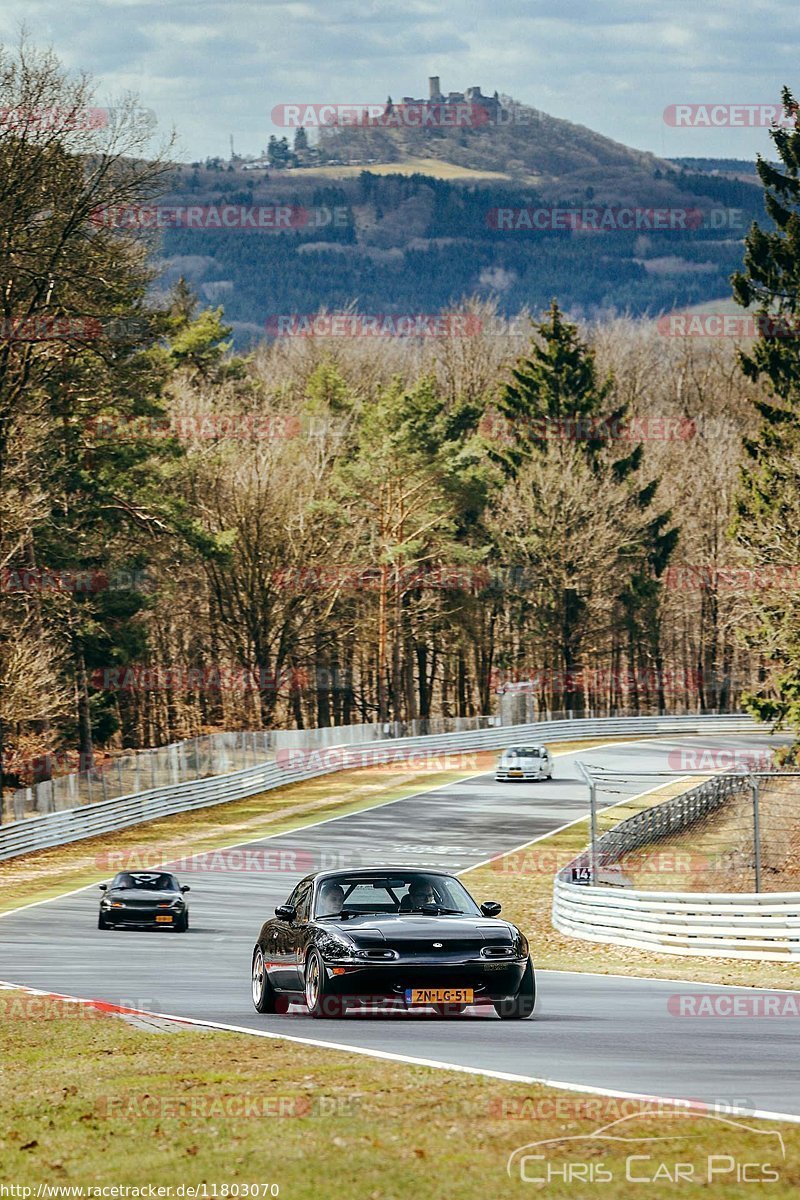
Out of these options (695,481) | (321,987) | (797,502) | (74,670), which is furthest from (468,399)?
(321,987)

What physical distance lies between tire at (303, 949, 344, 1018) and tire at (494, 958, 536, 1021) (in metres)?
1.29

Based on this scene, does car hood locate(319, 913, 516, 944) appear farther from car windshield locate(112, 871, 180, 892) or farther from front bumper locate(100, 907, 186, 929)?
car windshield locate(112, 871, 180, 892)

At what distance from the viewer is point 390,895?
14219mm

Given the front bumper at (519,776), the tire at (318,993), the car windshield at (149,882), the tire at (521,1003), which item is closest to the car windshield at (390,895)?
the tire at (318,993)

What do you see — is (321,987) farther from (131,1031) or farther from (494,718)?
(494,718)

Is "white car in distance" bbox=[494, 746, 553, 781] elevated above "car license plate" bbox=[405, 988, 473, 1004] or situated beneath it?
situated beneath

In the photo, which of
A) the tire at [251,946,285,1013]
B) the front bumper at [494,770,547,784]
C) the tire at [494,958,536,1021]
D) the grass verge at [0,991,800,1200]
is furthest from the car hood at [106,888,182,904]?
the front bumper at [494,770,547,784]

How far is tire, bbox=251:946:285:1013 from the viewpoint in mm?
14734

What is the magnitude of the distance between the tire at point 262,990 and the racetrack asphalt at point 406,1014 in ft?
0.56

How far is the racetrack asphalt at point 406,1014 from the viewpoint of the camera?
1036 centimetres

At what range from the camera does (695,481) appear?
96.4 meters

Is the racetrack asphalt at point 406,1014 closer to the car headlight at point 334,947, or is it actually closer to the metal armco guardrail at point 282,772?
the car headlight at point 334,947

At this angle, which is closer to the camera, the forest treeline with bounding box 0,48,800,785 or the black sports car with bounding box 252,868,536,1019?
the black sports car with bounding box 252,868,536,1019

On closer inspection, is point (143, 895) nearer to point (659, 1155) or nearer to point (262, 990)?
point (262, 990)
